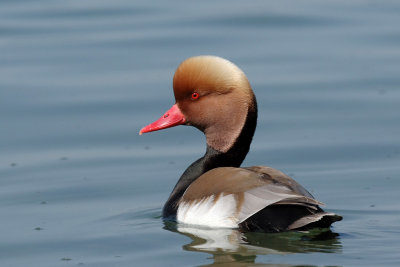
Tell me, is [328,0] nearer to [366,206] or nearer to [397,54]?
[397,54]

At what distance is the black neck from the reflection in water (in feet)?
1.96

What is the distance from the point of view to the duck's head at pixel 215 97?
6934 millimetres

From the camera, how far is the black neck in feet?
23.0

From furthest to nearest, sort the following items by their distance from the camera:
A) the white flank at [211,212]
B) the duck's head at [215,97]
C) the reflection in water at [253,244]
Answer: the duck's head at [215,97] → the white flank at [211,212] → the reflection in water at [253,244]

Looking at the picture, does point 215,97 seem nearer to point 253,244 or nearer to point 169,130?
point 253,244

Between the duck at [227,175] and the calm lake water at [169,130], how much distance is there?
5.0 inches

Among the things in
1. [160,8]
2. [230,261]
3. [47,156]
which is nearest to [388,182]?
[230,261]

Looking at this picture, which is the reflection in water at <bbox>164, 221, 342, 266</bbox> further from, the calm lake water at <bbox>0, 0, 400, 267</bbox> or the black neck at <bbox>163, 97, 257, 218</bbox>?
the black neck at <bbox>163, 97, 257, 218</bbox>

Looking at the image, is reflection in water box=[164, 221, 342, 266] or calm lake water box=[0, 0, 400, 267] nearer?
reflection in water box=[164, 221, 342, 266]

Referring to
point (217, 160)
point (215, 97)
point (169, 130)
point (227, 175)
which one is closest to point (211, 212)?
point (227, 175)

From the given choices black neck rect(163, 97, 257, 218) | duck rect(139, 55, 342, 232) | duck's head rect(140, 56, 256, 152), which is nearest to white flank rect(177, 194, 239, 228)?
duck rect(139, 55, 342, 232)

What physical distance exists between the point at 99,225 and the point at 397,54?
4925 millimetres

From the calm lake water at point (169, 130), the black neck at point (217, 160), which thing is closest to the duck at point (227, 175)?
the black neck at point (217, 160)

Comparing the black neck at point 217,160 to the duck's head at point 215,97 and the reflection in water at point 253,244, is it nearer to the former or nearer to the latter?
the duck's head at point 215,97
